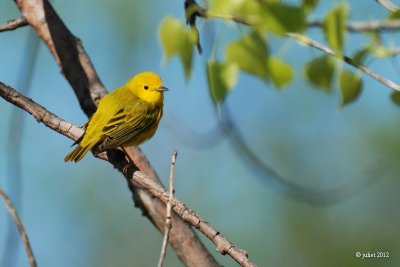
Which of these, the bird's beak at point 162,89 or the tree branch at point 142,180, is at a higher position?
the bird's beak at point 162,89

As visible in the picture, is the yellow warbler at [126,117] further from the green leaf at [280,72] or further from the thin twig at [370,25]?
the thin twig at [370,25]

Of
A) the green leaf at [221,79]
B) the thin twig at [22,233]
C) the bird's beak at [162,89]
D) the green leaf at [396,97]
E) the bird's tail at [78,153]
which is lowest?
the thin twig at [22,233]

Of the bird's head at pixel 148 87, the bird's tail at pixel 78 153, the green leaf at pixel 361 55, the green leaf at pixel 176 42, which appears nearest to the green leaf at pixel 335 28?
the green leaf at pixel 361 55

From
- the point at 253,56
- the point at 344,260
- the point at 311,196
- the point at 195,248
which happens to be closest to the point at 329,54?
the point at 253,56

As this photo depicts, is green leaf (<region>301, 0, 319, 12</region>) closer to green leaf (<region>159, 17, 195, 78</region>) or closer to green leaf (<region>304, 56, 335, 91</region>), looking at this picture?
green leaf (<region>304, 56, 335, 91</region>)

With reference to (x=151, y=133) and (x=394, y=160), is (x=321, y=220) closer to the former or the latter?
(x=394, y=160)

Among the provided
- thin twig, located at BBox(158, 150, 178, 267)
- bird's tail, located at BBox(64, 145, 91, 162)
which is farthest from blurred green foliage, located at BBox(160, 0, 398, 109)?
bird's tail, located at BBox(64, 145, 91, 162)

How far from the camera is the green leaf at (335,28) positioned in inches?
52.7

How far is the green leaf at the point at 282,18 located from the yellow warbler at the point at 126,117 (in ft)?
9.14

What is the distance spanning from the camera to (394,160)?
8719mm

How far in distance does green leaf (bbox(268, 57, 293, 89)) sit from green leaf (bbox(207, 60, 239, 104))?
0.29 ft

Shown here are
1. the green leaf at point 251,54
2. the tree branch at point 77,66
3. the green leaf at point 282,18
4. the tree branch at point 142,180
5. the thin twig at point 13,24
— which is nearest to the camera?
the green leaf at point 282,18

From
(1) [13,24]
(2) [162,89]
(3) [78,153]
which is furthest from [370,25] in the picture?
(2) [162,89]

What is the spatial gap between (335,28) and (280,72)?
0.20m
